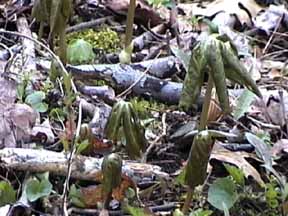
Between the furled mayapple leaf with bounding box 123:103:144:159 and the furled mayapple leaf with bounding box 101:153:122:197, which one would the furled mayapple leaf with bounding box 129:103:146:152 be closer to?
the furled mayapple leaf with bounding box 123:103:144:159

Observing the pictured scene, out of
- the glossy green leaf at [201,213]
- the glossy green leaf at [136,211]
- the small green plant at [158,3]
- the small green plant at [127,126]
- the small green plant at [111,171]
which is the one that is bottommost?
the glossy green leaf at [201,213]

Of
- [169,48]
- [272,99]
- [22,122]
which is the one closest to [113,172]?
[22,122]

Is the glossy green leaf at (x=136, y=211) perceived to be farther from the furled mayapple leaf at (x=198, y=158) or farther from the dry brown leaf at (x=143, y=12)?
the dry brown leaf at (x=143, y=12)

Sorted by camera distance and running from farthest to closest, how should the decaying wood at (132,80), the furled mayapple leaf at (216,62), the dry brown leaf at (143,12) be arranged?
1. the dry brown leaf at (143,12)
2. the decaying wood at (132,80)
3. the furled mayapple leaf at (216,62)

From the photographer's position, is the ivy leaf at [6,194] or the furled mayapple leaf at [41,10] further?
the furled mayapple leaf at [41,10]

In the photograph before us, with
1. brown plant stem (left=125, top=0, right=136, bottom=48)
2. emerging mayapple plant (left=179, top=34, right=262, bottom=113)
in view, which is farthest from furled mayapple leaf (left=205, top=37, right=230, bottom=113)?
brown plant stem (left=125, top=0, right=136, bottom=48)

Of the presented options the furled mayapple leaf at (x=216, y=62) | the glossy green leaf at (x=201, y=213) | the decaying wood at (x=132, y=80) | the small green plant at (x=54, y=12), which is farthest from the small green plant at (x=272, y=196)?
the small green plant at (x=54, y=12)

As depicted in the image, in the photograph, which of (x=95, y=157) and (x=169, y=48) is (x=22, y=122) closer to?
(x=95, y=157)
